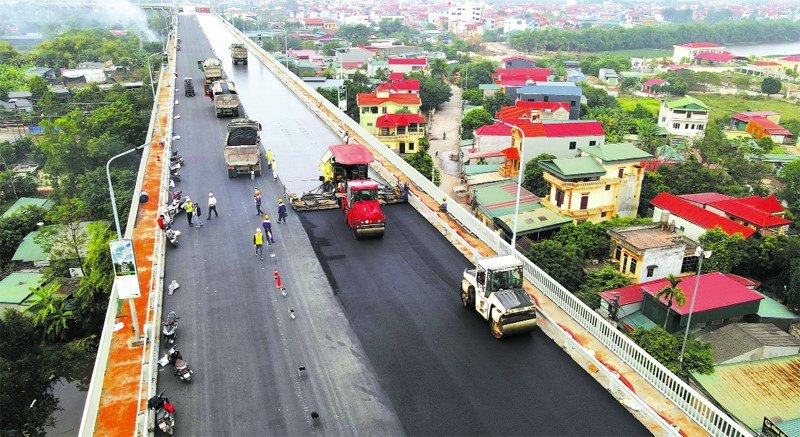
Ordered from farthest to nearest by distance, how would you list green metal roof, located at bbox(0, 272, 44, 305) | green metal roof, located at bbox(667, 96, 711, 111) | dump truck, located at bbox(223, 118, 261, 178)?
green metal roof, located at bbox(667, 96, 711, 111) < green metal roof, located at bbox(0, 272, 44, 305) < dump truck, located at bbox(223, 118, 261, 178)

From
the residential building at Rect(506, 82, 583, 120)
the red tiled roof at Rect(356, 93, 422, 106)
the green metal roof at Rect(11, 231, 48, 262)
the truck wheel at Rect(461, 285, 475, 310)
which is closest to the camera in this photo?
→ the truck wheel at Rect(461, 285, 475, 310)

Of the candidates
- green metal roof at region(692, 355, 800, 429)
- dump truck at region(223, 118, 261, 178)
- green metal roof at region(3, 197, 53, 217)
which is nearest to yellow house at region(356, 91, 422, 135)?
green metal roof at region(3, 197, 53, 217)

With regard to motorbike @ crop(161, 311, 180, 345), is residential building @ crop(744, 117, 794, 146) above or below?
below

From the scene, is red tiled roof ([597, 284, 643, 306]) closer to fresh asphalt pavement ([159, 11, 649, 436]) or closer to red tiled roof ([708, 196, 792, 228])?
fresh asphalt pavement ([159, 11, 649, 436])

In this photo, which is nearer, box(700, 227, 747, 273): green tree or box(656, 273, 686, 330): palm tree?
box(656, 273, 686, 330): palm tree

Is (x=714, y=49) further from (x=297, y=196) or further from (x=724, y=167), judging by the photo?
(x=297, y=196)

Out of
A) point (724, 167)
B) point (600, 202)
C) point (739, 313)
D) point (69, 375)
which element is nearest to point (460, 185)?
point (600, 202)

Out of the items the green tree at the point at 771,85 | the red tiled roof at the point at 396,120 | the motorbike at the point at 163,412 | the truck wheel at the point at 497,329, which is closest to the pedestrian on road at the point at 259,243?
the motorbike at the point at 163,412
